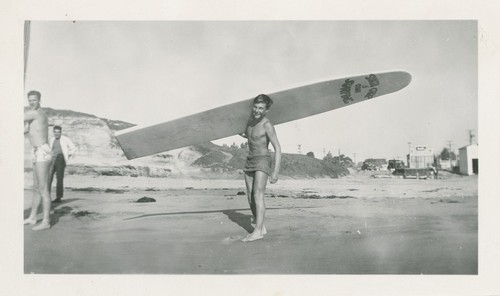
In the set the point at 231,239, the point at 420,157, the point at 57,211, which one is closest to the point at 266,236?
the point at 231,239

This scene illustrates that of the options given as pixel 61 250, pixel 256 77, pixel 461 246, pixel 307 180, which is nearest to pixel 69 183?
pixel 61 250

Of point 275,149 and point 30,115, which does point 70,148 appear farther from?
point 275,149

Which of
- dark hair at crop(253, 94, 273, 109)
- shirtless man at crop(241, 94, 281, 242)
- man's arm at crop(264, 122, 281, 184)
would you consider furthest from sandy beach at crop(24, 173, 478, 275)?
dark hair at crop(253, 94, 273, 109)

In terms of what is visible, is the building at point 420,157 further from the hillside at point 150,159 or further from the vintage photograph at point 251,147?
the hillside at point 150,159

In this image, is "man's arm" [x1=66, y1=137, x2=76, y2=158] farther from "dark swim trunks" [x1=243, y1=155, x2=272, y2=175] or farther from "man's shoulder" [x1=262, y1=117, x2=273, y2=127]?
"man's shoulder" [x1=262, y1=117, x2=273, y2=127]
